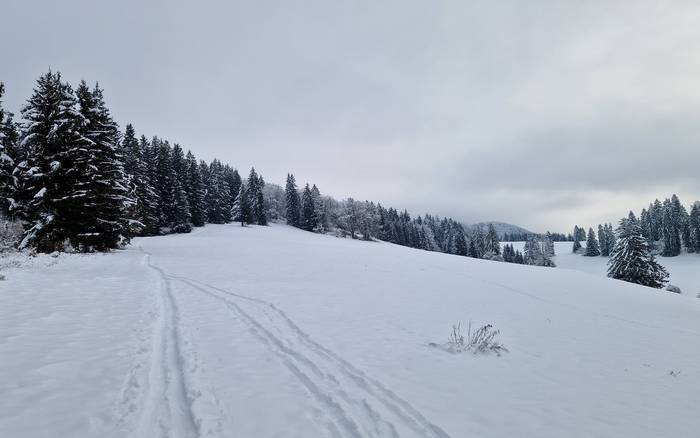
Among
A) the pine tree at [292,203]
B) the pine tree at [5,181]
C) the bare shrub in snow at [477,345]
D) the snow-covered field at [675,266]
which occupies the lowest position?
the snow-covered field at [675,266]

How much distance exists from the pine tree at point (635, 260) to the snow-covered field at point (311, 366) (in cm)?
2712

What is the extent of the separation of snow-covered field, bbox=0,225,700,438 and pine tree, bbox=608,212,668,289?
2712 cm

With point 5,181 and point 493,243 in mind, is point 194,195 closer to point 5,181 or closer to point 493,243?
point 5,181

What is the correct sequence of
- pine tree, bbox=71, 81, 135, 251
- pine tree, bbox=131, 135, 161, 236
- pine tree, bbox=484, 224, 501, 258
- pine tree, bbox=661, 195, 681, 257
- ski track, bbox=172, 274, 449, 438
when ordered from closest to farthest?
ski track, bbox=172, 274, 449, 438, pine tree, bbox=71, 81, 135, 251, pine tree, bbox=131, 135, 161, 236, pine tree, bbox=484, 224, 501, 258, pine tree, bbox=661, 195, 681, 257

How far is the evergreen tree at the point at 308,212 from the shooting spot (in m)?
90.1

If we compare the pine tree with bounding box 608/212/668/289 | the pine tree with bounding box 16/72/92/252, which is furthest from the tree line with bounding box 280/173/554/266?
the pine tree with bounding box 16/72/92/252

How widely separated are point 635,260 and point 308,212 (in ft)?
223

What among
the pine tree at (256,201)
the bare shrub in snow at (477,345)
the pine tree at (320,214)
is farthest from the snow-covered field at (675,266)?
the pine tree at (256,201)

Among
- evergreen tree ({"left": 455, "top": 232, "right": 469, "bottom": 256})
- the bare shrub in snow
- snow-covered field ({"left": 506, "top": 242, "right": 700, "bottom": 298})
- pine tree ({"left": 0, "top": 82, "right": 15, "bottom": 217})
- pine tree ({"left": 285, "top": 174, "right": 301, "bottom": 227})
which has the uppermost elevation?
pine tree ({"left": 285, "top": 174, "right": 301, "bottom": 227})

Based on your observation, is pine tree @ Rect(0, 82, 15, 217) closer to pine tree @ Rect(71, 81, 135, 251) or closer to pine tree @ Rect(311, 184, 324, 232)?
pine tree @ Rect(71, 81, 135, 251)

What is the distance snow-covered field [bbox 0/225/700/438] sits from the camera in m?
4.56

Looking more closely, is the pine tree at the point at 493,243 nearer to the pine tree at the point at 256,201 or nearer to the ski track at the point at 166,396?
the pine tree at the point at 256,201

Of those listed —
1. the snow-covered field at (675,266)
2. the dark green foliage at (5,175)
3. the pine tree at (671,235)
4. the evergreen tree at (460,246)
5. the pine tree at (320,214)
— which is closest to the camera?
the dark green foliage at (5,175)

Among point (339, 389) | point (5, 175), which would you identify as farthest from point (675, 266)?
point (5, 175)
